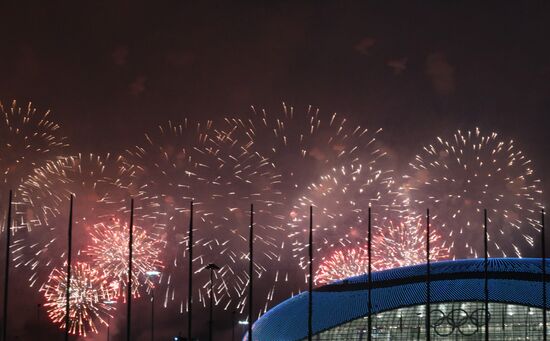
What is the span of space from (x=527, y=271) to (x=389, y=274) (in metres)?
13.8

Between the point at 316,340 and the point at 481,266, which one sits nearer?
the point at 316,340

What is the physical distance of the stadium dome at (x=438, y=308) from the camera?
84.9 m

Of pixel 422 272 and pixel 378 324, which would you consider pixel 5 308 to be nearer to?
pixel 378 324

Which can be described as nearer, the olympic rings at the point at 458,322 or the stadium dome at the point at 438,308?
the stadium dome at the point at 438,308

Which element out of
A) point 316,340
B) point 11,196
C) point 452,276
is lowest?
point 316,340

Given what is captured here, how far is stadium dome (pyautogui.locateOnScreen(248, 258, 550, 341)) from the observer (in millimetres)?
84938

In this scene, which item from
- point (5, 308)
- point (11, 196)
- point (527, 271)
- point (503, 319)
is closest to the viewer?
point (5, 308)

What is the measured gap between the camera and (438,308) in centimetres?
8669

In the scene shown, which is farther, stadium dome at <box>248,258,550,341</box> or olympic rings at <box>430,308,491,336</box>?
olympic rings at <box>430,308,491,336</box>

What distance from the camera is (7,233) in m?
67.9

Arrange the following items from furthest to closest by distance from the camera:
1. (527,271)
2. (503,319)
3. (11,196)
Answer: (527,271) < (503,319) < (11,196)

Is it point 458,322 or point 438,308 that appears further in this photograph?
point 438,308

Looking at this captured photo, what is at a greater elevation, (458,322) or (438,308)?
(438,308)

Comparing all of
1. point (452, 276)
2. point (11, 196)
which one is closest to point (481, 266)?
point (452, 276)
